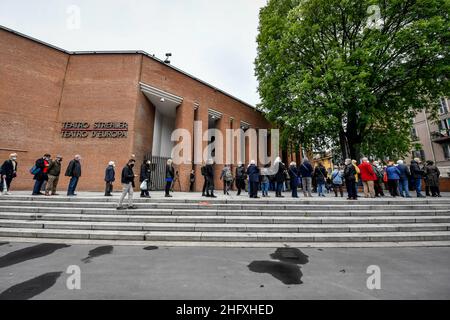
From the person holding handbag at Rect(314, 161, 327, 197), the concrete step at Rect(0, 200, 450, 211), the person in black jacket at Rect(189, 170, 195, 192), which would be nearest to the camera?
the concrete step at Rect(0, 200, 450, 211)

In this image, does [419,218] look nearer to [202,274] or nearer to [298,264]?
[298,264]

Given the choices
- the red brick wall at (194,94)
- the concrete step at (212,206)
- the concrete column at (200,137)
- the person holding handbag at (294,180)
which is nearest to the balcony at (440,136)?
the red brick wall at (194,94)

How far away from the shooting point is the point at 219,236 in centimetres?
557

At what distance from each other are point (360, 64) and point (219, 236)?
13.1 m

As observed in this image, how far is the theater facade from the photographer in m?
11.9

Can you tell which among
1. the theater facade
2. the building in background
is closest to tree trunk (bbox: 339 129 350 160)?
the theater facade

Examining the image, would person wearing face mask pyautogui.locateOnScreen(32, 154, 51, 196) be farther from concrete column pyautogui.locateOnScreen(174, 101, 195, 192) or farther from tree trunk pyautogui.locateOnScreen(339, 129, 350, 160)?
tree trunk pyautogui.locateOnScreen(339, 129, 350, 160)

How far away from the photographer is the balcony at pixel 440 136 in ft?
79.1

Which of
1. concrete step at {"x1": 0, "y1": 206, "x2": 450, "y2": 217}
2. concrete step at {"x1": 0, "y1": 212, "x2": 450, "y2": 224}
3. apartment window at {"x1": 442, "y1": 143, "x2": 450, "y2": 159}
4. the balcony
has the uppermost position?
the balcony

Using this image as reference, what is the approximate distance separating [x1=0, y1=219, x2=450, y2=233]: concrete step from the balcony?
26.6 meters

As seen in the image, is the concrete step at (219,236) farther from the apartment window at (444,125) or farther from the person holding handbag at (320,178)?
the apartment window at (444,125)

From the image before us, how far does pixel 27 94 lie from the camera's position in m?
12.3

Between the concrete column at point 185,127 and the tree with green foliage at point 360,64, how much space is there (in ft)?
20.3

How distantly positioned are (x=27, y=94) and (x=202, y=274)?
15689 millimetres
